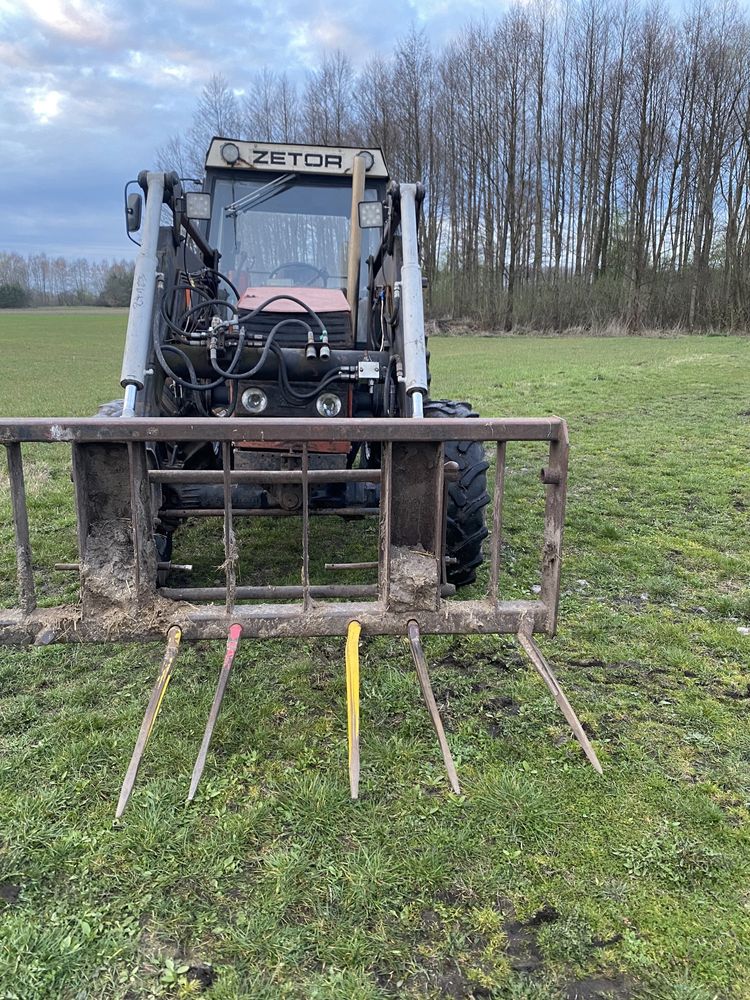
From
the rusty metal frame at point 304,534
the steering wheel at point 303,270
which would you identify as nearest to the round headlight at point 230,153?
the steering wheel at point 303,270

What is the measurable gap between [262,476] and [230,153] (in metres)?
2.87

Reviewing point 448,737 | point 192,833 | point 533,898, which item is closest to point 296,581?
point 448,737

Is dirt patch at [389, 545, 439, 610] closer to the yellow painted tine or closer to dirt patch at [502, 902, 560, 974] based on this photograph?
the yellow painted tine

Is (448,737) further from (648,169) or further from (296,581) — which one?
(648,169)

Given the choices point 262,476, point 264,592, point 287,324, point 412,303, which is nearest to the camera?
point 264,592

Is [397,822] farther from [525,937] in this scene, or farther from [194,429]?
[194,429]

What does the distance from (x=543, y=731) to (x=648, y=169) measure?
3720 cm

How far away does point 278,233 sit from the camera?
16.4 feet

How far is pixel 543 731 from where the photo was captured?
286 centimetres

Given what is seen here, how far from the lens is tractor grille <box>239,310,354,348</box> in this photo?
13.7ft

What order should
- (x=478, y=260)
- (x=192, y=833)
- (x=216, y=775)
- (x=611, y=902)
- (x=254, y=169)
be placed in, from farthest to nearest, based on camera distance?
(x=478, y=260) < (x=254, y=169) < (x=216, y=775) < (x=192, y=833) < (x=611, y=902)

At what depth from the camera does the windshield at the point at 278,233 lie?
4973 millimetres

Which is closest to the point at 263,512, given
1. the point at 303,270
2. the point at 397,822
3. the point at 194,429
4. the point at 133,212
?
the point at 194,429

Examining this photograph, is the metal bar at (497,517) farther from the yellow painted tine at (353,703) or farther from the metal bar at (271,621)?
the yellow painted tine at (353,703)
